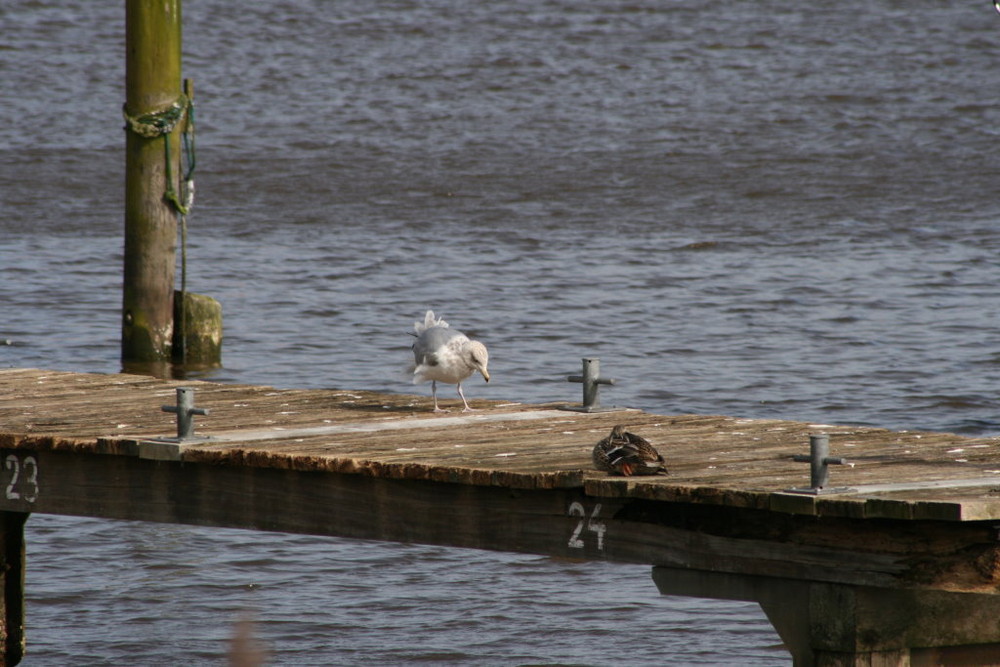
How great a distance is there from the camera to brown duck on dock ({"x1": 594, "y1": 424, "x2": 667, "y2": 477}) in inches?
231

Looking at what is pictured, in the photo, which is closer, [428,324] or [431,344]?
[431,344]

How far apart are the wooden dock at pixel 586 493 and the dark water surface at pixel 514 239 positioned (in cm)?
90

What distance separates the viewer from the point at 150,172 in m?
12.1

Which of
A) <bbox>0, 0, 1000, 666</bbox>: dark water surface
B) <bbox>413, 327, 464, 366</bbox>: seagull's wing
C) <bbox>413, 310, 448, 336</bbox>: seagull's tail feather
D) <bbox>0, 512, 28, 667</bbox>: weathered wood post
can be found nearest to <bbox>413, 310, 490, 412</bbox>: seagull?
<bbox>413, 327, 464, 366</bbox>: seagull's wing

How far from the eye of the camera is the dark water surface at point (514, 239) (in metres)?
8.16

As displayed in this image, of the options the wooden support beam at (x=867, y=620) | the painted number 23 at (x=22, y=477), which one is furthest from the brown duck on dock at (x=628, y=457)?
the painted number 23 at (x=22, y=477)

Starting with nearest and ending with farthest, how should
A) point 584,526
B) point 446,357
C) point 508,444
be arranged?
1. point 584,526
2. point 508,444
3. point 446,357

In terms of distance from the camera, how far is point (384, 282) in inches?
610

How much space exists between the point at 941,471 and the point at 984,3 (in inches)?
835

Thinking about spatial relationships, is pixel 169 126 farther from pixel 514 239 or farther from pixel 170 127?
pixel 514 239

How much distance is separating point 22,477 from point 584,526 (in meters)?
2.35

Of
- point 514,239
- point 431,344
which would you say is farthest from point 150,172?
point 514,239

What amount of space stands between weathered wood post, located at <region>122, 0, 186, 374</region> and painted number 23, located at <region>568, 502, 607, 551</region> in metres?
6.68

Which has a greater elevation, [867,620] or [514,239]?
[514,239]
